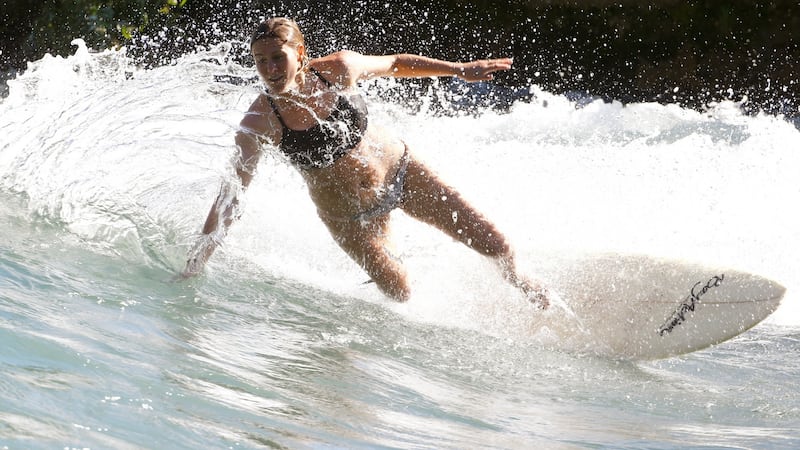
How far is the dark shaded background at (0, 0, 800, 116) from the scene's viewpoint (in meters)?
12.8

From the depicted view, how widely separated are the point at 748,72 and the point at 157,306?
440 inches

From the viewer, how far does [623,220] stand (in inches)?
262

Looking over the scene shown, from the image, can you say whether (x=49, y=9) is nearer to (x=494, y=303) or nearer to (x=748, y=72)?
(x=748, y=72)

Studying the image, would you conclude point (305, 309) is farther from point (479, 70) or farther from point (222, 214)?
point (479, 70)

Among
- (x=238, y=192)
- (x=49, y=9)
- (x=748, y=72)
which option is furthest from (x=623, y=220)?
(x=49, y=9)

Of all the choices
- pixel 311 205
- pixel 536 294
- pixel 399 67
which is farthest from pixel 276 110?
pixel 311 205

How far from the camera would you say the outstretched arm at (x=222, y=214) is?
164 inches

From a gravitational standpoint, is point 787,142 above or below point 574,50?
below

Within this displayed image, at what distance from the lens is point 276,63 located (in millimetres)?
3979

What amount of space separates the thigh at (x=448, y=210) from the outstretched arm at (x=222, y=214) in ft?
2.27

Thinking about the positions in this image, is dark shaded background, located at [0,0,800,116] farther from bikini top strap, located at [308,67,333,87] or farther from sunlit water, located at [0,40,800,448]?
bikini top strap, located at [308,67,333,87]
